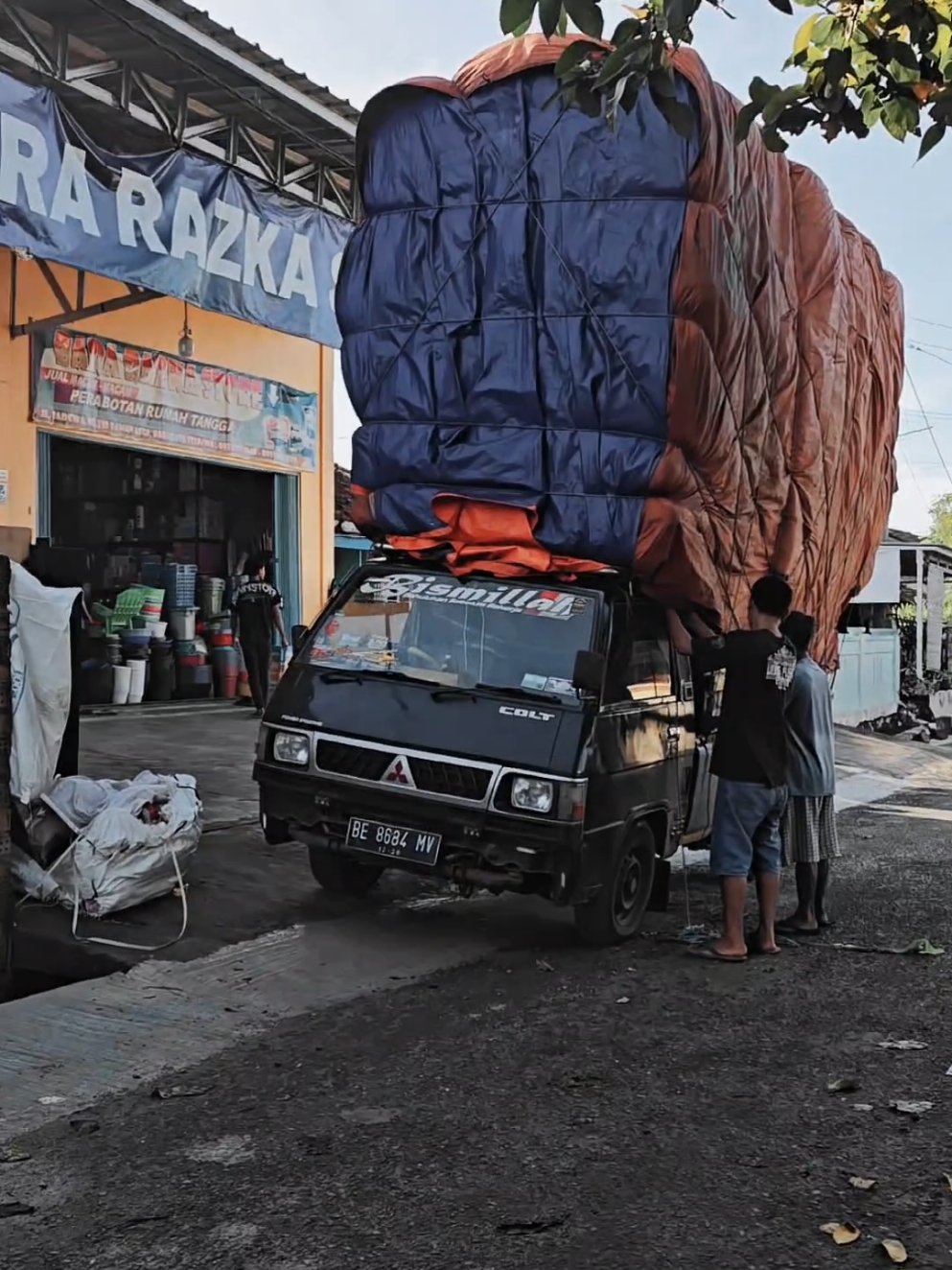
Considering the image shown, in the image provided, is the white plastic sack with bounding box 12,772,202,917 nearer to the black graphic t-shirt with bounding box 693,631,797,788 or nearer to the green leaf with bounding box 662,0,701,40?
the black graphic t-shirt with bounding box 693,631,797,788

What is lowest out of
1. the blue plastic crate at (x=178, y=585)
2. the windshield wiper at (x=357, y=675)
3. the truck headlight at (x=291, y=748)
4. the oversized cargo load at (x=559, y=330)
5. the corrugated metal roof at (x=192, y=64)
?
the truck headlight at (x=291, y=748)

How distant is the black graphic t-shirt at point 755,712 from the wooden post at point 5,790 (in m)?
3.30

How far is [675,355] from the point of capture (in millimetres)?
5891

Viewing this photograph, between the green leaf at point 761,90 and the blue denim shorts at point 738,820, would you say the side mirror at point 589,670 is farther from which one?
the green leaf at point 761,90


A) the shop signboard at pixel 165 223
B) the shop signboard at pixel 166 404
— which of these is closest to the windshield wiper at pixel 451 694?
the shop signboard at pixel 165 223

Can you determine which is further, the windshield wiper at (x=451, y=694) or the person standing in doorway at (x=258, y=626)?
the person standing in doorway at (x=258, y=626)

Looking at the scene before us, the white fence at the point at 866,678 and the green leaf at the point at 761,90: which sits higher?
the green leaf at the point at 761,90

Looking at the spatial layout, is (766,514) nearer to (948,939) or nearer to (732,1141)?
(948,939)

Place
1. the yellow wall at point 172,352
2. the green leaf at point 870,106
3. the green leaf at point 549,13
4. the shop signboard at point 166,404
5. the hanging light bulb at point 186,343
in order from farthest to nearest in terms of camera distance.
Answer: the hanging light bulb at point 186,343 < the shop signboard at point 166,404 < the yellow wall at point 172,352 < the green leaf at point 870,106 < the green leaf at point 549,13

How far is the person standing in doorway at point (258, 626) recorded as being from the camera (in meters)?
12.3

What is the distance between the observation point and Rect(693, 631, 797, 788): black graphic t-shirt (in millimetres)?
5973

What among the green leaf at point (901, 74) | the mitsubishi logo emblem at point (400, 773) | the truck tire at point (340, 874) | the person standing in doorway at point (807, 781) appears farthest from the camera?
the truck tire at point (340, 874)

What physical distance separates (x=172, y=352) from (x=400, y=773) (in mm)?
9171

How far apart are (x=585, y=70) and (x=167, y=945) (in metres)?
4.20
